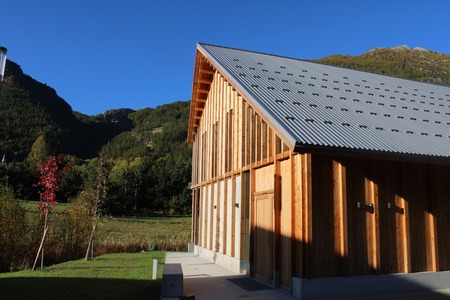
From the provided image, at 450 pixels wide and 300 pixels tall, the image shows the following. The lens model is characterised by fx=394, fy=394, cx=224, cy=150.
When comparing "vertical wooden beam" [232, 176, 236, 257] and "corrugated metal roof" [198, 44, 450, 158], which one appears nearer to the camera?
"corrugated metal roof" [198, 44, 450, 158]

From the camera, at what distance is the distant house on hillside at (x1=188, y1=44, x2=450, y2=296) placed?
8328 millimetres

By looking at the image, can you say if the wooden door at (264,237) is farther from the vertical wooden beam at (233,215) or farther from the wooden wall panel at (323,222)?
the wooden wall panel at (323,222)

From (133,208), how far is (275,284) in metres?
61.6

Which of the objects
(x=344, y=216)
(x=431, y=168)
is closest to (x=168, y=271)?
(x=344, y=216)

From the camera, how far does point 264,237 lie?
10.5 meters

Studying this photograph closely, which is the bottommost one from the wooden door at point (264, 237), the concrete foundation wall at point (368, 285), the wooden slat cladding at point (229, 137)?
the concrete foundation wall at point (368, 285)

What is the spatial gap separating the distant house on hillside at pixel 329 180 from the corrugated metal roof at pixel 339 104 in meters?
0.05

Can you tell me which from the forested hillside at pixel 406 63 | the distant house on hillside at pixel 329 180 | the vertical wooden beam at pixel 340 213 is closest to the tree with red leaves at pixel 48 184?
the distant house on hillside at pixel 329 180

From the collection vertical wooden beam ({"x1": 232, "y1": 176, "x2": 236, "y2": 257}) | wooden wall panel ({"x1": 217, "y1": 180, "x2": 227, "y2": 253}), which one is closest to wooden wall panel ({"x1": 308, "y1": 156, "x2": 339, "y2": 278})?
vertical wooden beam ({"x1": 232, "y1": 176, "x2": 236, "y2": 257})

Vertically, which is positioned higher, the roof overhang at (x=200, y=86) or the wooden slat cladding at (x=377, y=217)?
the roof overhang at (x=200, y=86)

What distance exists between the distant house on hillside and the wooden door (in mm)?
27

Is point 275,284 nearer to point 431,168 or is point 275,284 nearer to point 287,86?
point 431,168

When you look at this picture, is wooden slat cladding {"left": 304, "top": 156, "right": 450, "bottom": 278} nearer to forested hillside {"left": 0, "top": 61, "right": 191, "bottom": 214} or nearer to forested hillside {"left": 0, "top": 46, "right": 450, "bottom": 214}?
forested hillside {"left": 0, "top": 46, "right": 450, "bottom": 214}

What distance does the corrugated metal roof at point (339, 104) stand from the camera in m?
8.55
